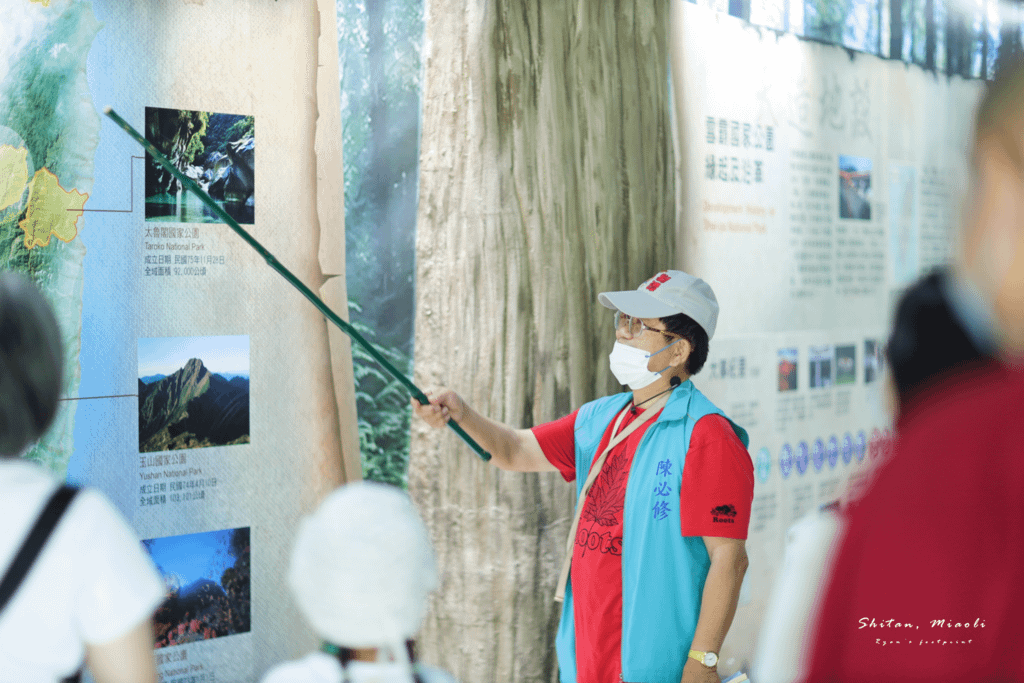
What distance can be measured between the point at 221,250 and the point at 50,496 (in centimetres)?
108

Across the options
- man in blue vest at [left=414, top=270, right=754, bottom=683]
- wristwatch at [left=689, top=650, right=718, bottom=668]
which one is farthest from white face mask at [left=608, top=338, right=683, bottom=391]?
wristwatch at [left=689, top=650, right=718, bottom=668]

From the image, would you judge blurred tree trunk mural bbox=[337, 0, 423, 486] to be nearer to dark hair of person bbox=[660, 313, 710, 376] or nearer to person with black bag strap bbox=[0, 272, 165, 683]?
dark hair of person bbox=[660, 313, 710, 376]

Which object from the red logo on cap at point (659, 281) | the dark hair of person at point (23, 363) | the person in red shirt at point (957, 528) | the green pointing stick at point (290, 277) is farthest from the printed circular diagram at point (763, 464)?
the person in red shirt at point (957, 528)

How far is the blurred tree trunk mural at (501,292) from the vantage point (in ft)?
7.95

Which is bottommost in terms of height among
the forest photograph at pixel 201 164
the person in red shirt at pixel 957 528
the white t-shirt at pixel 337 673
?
the white t-shirt at pixel 337 673

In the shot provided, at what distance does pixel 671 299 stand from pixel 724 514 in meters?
0.53

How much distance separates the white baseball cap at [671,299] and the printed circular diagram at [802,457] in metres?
1.52

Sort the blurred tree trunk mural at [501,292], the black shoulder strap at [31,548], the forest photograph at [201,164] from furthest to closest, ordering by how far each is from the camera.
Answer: the blurred tree trunk mural at [501,292]
the forest photograph at [201,164]
the black shoulder strap at [31,548]

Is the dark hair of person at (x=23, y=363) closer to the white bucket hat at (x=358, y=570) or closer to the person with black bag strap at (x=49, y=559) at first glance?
the person with black bag strap at (x=49, y=559)

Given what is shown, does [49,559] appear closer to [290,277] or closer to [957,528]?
[290,277]

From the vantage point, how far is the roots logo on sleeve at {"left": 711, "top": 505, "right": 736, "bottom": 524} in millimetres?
1829

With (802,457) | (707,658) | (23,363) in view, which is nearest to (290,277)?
(23,363)

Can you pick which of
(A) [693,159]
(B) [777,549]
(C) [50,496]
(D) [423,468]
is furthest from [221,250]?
(B) [777,549]

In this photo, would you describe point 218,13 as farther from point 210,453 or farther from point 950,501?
point 950,501
